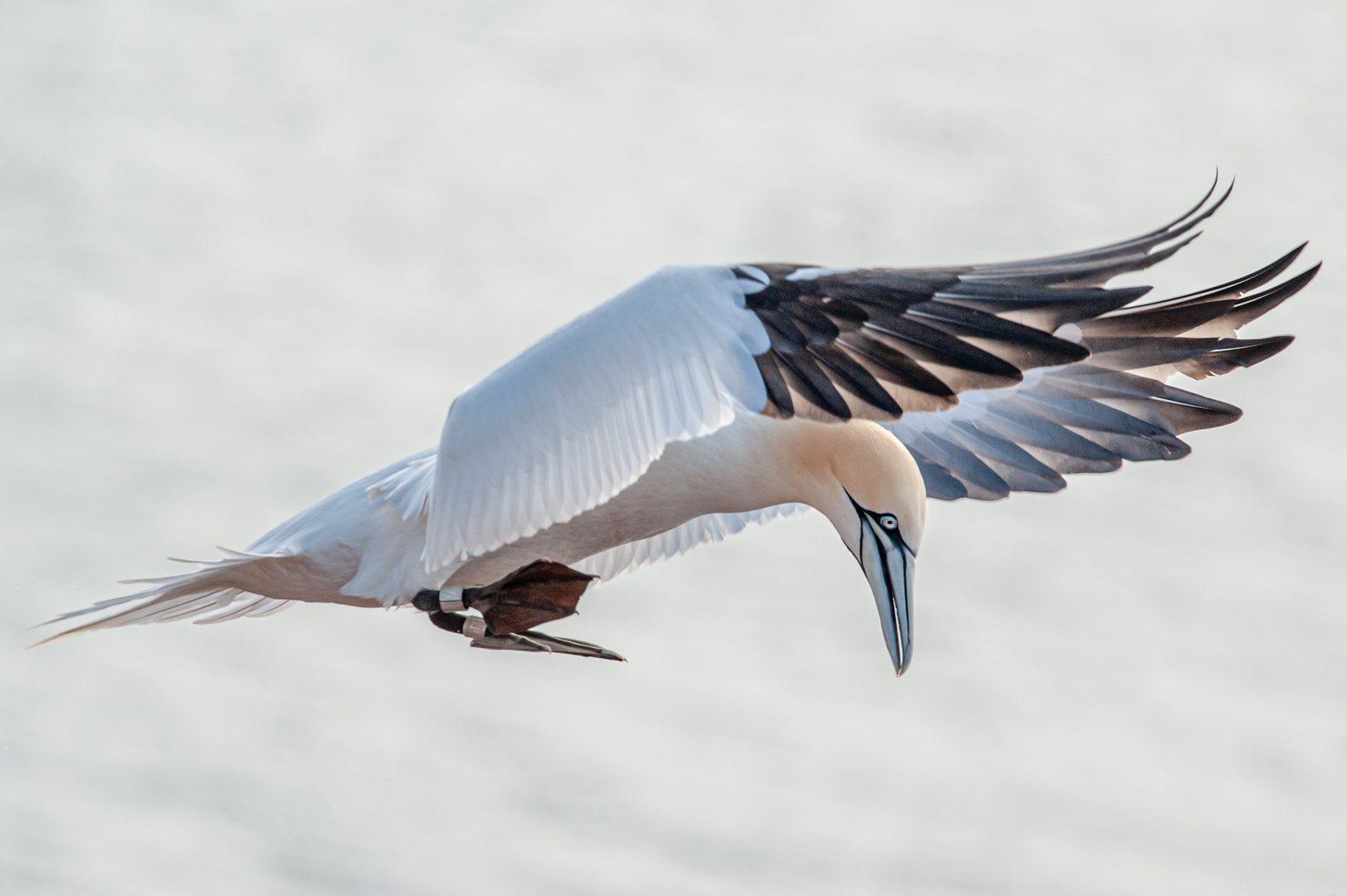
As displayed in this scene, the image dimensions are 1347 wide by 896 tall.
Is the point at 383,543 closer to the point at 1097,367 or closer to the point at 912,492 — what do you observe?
the point at 912,492

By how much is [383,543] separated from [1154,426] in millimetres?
2284

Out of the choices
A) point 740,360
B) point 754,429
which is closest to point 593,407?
point 740,360

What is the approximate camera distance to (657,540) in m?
5.38

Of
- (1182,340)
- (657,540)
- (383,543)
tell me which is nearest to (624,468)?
(383,543)

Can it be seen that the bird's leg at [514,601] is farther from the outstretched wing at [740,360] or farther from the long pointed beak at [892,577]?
the long pointed beak at [892,577]

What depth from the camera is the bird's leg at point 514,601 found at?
4.57 meters

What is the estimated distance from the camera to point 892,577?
4.24m

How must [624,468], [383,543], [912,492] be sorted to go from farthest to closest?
[383,543]
[912,492]
[624,468]

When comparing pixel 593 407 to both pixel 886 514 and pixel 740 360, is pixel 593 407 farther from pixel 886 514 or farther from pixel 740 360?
pixel 886 514

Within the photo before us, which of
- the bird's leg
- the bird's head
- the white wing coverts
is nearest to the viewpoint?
the white wing coverts

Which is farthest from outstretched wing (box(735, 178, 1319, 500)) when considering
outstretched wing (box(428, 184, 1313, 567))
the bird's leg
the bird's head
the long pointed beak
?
the bird's leg

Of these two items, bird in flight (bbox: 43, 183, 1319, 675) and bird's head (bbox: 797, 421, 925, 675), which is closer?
bird in flight (bbox: 43, 183, 1319, 675)

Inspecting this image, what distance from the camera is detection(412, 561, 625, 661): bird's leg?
4570mm

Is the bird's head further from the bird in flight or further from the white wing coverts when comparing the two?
the white wing coverts
